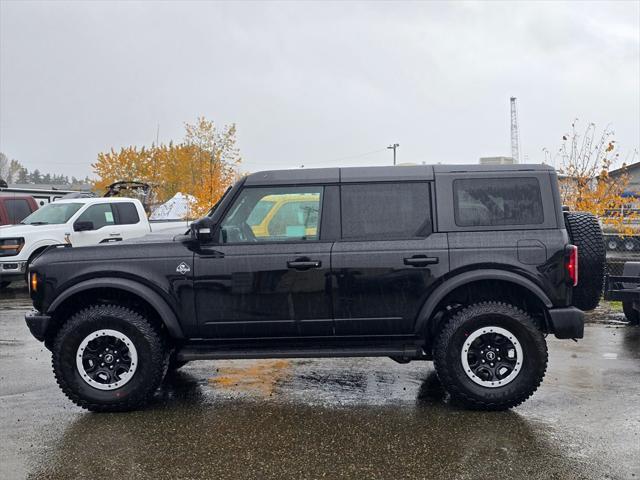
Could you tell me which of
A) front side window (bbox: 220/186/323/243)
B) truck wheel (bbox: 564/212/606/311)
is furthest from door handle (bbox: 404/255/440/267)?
truck wheel (bbox: 564/212/606/311)

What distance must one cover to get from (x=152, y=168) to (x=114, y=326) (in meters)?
42.9

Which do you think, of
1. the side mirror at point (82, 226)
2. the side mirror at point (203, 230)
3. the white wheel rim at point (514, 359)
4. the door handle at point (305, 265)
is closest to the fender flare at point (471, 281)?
the white wheel rim at point (514, 359)

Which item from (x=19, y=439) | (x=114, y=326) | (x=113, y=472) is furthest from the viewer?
(x=114, y=326)

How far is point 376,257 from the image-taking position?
5.28m

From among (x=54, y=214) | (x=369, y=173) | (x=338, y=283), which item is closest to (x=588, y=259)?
(x=369, y=173)

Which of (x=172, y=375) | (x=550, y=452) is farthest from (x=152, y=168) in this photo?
(x=550, y=452)

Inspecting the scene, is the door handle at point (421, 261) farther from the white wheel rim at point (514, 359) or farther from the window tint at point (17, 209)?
the window tint at point (17, 209)

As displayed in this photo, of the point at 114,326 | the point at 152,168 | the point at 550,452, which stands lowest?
the point at 550,452

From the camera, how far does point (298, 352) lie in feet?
17.5

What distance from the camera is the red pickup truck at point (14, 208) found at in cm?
1524

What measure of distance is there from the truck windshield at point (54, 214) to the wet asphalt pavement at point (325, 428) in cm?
719

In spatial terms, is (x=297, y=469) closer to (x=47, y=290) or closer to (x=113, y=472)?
(x=113, y=472)

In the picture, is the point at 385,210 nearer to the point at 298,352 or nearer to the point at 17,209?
the point at 298,352

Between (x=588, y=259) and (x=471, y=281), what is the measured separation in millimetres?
1182
